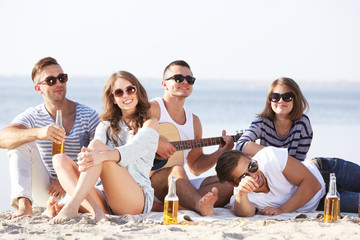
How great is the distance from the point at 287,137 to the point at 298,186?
2.97 ft

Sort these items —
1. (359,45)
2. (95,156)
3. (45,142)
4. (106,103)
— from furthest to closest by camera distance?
(359,45) < (45,142) < (106,103) < (95,156)

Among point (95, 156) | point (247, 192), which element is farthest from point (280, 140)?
point (95, 156)

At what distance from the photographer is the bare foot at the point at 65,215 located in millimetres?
4208

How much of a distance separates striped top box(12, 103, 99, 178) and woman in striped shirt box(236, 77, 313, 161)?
4.96 feet

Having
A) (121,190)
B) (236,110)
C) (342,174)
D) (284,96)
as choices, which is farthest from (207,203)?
(236,110)

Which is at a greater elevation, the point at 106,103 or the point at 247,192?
the point at 106,103

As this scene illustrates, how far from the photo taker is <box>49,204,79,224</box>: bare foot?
4208 millimetres

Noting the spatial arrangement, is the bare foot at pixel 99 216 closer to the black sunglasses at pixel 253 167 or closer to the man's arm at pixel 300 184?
the black sunglasses at pixel 253 167

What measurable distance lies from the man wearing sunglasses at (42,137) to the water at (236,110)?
47.3 inches

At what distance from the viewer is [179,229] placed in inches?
155

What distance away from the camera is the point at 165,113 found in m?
5.91

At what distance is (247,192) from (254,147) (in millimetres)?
882

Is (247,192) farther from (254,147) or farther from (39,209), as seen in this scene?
(39,209)

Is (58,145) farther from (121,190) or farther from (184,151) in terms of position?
(184,151)
